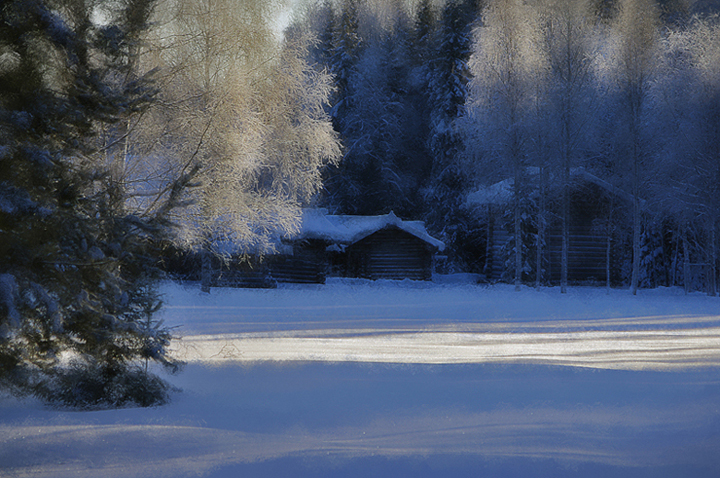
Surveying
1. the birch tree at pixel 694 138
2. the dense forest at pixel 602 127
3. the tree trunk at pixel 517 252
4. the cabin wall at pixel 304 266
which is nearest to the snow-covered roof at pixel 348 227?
the cabin wall at pixel 304 266

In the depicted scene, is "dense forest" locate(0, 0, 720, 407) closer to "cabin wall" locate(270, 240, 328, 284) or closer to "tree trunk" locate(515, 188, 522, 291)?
"tree trunk" locate(515, 188, 522, 291)

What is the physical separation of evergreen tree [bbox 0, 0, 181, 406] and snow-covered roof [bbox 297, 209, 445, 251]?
23.7 metres

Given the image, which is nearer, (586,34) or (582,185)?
(586,34)

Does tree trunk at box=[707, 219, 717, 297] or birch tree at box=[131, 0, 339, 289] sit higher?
birch tree at box=[131, 0, 339, 289]

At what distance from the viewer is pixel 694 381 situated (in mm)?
8312

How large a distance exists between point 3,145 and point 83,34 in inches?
55.0

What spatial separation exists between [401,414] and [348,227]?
89.6 ft

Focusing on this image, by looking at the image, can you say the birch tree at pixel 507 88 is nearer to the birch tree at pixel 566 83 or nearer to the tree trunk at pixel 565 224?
the birch tree at pixel 566 83

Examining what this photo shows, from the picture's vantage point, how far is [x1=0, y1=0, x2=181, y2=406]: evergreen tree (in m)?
5.01

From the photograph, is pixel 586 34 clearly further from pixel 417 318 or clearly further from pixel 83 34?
pixel 83 34

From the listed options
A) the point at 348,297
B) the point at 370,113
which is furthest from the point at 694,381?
the point at 370,113

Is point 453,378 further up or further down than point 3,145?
further down

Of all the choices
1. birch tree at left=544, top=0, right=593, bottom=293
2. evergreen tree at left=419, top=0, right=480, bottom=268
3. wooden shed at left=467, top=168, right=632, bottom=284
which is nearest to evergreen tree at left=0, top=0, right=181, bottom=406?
birch tree at left=544, top=0, right=593, bottom=293

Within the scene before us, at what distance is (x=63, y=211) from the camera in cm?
525
